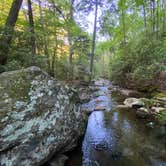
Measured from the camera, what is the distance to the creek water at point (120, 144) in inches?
110

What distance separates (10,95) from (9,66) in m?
2.24

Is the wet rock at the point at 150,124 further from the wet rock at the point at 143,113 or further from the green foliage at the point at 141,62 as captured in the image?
the green foliage at the point at 141,62

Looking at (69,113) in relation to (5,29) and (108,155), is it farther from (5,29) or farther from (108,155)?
(5,29)

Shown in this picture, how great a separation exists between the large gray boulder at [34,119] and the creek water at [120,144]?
0.40 meters

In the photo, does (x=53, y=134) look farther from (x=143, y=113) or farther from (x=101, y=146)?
(x=143, y=113)

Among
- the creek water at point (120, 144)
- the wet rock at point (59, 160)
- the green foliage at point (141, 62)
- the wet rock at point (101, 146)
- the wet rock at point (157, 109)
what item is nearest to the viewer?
the wet rock at point (59, 160)

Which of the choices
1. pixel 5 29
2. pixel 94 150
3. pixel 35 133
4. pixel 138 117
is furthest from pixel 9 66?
pixel 138 117

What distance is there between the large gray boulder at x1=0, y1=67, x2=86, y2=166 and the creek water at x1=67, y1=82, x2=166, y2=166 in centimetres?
40

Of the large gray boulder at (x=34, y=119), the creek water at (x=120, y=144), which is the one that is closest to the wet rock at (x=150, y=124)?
the creek water at (x=120, y=144)

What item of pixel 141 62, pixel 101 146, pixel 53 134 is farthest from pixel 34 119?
pixel 141 62

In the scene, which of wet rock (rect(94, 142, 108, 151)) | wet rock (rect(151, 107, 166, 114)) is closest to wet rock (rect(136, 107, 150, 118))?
wet rock (rect(151, 107, 166, 114))

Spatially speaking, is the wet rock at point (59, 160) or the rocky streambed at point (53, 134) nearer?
the rocky streambed at point (53, 134)

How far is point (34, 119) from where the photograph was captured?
2.55 metres

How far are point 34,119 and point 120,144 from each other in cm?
188
